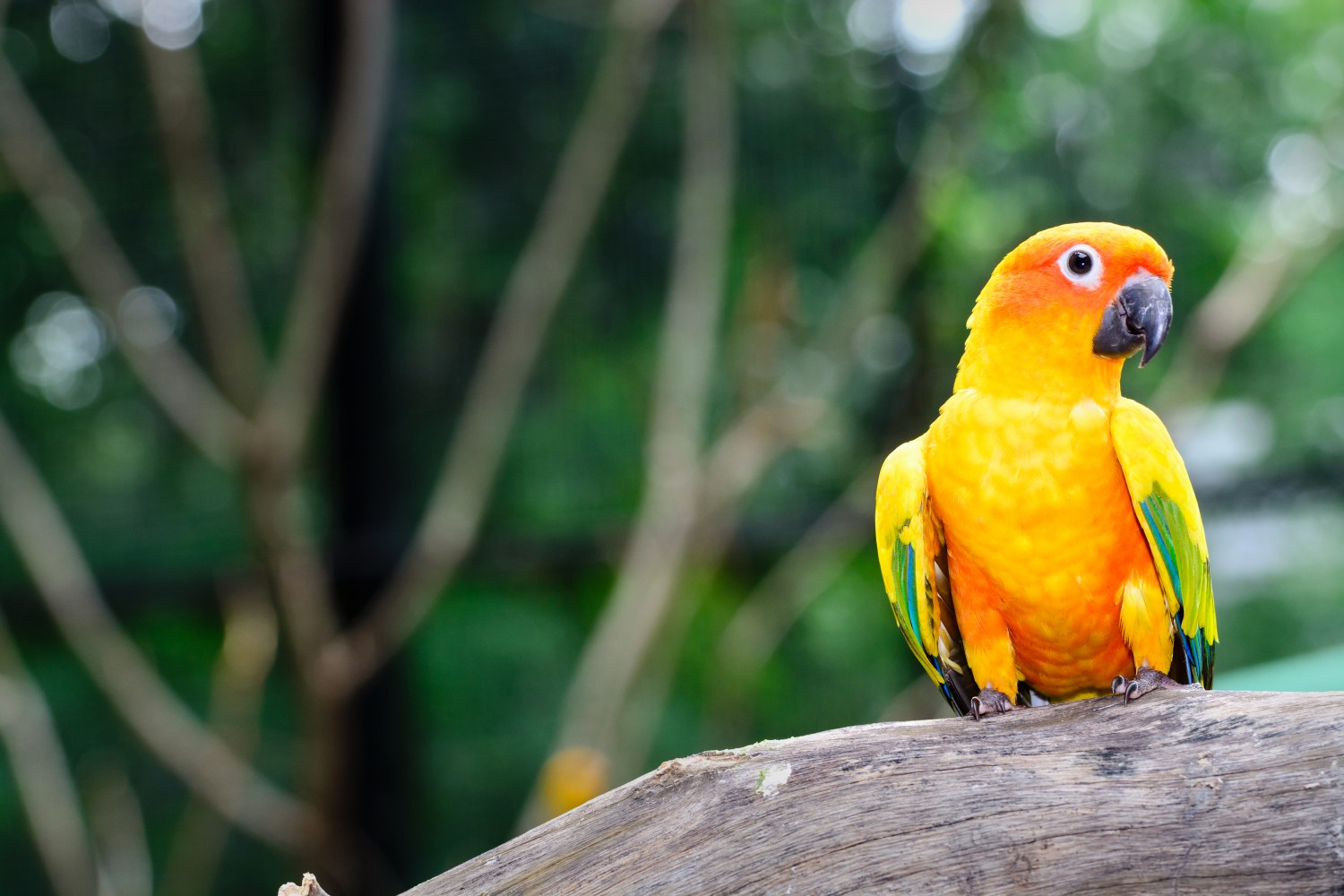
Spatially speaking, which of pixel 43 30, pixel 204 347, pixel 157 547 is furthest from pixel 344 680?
pixel 43 30

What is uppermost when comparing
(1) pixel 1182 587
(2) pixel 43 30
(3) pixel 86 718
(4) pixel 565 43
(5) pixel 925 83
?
(2) pixel 43 30

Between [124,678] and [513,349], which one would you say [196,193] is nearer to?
[513,349]

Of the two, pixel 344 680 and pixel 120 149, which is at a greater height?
pixel 120 149

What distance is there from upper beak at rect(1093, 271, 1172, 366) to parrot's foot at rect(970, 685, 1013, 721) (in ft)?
1.58

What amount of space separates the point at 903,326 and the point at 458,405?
1.37m

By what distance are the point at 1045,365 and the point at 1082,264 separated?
0.45 ft

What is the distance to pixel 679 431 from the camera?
273 cm

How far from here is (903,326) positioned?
3271 millimetres

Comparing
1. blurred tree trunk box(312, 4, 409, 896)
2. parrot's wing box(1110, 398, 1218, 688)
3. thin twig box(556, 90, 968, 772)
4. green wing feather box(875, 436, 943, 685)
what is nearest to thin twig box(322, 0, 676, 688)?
blurred tree trunk box(312, 4, 409, 896)

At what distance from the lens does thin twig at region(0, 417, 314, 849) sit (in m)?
2.51

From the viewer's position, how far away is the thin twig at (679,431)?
263 cm

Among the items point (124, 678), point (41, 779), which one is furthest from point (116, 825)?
point (124, 678)

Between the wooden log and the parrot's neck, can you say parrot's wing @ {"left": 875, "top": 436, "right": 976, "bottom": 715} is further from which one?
the wooden log

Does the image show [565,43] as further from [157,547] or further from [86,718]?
[86,718]
